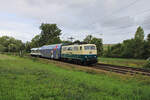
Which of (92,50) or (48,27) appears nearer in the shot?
(92,50)

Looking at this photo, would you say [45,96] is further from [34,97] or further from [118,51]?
[118,51]

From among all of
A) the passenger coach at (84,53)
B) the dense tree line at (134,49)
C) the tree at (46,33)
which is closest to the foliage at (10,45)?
the tree at (46,33)

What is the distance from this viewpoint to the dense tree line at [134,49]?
43.1m

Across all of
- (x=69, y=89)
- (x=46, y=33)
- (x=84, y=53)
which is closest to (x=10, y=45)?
(x=46, y=33)

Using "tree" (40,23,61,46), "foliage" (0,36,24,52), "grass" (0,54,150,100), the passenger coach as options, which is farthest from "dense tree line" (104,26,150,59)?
"foliage" (0,36,24,52)

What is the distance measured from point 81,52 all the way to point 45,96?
12.6 meters

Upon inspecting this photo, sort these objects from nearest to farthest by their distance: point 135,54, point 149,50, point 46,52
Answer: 1. point 46,52
2. point 149,50
3. point 135,54

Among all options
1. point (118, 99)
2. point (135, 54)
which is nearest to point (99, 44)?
point (135, 54)

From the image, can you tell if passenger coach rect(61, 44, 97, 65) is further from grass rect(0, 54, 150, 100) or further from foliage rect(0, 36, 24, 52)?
foliage rect(0, 36, 24, 52)

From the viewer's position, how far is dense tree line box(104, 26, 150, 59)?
43125mm

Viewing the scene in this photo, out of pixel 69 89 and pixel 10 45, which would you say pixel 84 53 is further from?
pixel 10 45

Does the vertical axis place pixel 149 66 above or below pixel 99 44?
below

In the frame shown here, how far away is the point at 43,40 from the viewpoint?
69.4 meters

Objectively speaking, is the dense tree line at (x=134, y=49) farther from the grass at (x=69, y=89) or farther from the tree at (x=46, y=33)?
the grass at (x=69, y=89)
